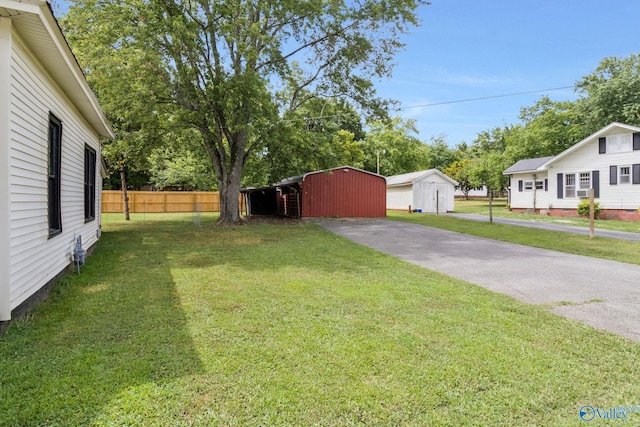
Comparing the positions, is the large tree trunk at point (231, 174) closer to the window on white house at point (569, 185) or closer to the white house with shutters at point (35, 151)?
the white house with shutters at point (35, 151)

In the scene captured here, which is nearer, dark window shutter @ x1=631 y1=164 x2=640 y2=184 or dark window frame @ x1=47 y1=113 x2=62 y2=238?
dark window frame @ x1=47 y1=113 x2=62 y2=238

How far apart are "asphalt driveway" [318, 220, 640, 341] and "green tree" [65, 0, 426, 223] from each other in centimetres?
680

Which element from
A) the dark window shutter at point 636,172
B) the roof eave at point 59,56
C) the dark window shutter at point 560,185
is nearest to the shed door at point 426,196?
the dark window shutter at point 560,185

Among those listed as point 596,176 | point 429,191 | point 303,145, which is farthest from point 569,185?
point 303,145

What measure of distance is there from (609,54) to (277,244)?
3718 centimetres

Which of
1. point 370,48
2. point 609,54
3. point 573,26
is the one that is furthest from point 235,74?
point 609,54

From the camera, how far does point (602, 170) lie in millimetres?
18562

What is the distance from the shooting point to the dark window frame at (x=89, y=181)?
8.19 metres

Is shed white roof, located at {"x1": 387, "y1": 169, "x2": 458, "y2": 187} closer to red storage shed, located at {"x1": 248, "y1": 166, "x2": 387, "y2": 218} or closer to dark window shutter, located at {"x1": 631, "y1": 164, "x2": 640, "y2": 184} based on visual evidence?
red storage shed, located at {"x1": 248, "y1": 166, "x2": 387, "y2": 218}

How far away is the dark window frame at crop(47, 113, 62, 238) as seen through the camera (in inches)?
206

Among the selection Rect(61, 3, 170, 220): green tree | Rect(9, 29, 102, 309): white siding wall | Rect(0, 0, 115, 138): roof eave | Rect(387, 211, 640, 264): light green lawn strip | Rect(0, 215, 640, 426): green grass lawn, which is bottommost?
Rect(0, 215, 640, 426): green grass lawn

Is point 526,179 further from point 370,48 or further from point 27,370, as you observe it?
point 27,370

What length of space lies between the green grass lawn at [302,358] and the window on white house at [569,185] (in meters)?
19.0

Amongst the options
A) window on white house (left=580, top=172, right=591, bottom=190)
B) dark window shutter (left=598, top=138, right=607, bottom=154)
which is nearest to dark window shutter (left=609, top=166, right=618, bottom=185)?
dark window shutter (left=598, top=138, right=607, bottom=154)
